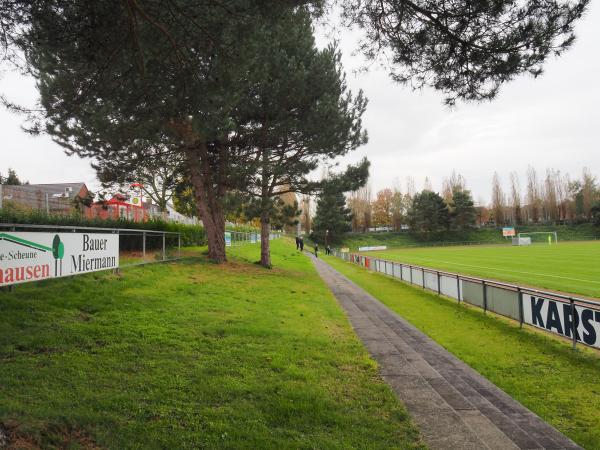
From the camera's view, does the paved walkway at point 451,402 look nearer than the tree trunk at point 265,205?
Yes

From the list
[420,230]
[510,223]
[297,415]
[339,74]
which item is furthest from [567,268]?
[510,223]

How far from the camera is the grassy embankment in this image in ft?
264

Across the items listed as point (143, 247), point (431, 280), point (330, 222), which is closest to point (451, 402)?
point (143, 247)

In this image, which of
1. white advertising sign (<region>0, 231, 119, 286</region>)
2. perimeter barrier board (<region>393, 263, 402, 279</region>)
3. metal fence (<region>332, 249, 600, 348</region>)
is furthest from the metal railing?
white advertising sign (<region>0, 231, 119, 286</region>)

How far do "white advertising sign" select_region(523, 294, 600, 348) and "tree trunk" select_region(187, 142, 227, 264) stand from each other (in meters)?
12.6

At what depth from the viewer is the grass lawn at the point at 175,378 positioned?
3.66m

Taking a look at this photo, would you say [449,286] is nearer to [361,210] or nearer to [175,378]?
[175,378]

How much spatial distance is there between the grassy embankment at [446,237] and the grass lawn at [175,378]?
70.8 meters

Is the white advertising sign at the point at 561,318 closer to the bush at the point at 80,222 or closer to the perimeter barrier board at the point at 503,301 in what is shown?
the perimeter barrier board at the point at 503,301

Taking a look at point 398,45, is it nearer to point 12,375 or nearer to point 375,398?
point 375,398

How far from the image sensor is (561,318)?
26.1ft

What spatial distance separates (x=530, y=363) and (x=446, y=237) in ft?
264

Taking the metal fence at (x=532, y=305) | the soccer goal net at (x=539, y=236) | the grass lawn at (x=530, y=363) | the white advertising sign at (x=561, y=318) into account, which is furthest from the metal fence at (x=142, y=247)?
the soccer goal net at (x=539, y=236)

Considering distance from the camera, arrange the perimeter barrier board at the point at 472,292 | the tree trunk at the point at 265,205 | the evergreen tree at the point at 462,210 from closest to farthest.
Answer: the perimeter barrier board at the point at 472,292
the tree trunk at the point at 265,205
the evergreen tree at the point at 462,210
